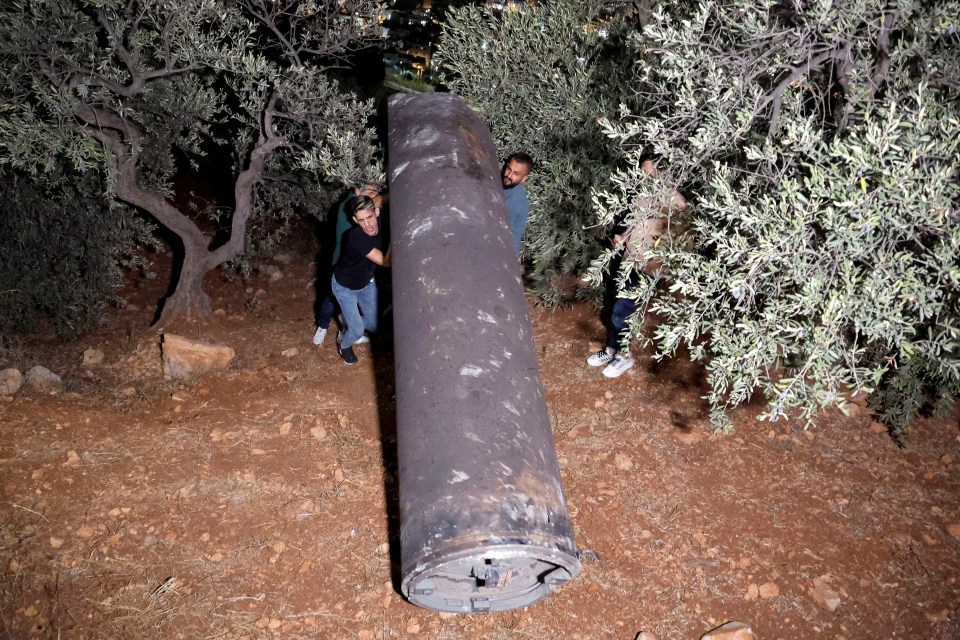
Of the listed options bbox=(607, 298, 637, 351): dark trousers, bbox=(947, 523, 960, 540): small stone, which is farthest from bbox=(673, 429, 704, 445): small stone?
bbox=(947, 523, 960, 540): small stone

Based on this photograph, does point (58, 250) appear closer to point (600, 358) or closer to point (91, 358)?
point (91, 358)

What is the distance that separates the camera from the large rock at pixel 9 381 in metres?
6.07

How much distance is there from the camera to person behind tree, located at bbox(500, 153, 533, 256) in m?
6.29

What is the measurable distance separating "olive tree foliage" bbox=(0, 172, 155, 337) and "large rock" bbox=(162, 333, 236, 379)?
207 centimetres

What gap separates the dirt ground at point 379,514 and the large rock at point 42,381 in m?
0.10

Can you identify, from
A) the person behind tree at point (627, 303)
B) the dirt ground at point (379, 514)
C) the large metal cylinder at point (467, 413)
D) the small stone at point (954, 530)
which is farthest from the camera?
the person behind tree at point (627, 303)

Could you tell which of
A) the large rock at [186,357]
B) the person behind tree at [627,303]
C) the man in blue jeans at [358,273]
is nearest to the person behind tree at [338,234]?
the man in blue jeans at [358,273]

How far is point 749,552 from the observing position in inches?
189

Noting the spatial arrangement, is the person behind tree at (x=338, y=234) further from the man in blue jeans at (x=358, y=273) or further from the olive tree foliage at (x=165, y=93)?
the olive tree foliage at (x=165, y=93)

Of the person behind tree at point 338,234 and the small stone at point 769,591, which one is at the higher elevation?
the person behind tree at point 338,234

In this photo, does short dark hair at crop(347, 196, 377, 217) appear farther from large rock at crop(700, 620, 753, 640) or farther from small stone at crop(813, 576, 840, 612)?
small stone at crop(813, 576, 840, 612)

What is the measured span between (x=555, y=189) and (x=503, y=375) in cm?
443

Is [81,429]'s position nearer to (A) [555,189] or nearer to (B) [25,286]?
(B) [25,286]

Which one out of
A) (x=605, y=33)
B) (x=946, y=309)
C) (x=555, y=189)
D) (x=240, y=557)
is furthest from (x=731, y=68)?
(x=240, y=557)
